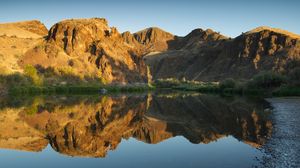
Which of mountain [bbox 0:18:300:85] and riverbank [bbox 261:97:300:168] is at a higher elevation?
mountain [bbox 0:18:300:85]

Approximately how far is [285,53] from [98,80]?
240 feet

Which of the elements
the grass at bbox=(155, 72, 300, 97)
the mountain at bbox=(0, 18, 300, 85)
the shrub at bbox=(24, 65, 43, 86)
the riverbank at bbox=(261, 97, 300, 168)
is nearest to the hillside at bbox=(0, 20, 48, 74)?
the mountain at bbox=(0, 18, 300, 85)

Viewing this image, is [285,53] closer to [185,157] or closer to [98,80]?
[98,80]

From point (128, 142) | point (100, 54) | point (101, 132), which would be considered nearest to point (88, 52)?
point (100, 54)

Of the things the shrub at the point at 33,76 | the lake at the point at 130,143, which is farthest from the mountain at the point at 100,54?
the lake at the point at 130,143

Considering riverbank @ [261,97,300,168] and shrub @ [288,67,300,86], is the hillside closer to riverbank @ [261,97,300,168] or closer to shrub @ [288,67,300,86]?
shrub @ [288,67,300,86]

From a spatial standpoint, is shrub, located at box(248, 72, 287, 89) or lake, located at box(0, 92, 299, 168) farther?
shrub, located at box(248, 72, 287, 89)

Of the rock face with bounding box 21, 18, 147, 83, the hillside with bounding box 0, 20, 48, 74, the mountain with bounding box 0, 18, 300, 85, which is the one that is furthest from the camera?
the rock face with bounding box 21, 18, 147, 83

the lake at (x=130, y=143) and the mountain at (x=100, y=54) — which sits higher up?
the mountain at (x=100, y=54)

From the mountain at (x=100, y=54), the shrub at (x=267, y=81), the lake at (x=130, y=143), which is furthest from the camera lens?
the mountain at (x=100, y=54)

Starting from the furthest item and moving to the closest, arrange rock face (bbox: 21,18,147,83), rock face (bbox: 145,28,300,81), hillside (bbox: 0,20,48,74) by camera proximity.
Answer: rock face (bbox: 145,28,300,81)
rock face (bbox: 21,18,147,83)
hillside (bbox: 0,20,48,74)

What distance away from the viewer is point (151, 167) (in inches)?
557

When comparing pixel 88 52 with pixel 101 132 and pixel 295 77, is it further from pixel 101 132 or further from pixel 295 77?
pixel 101 132

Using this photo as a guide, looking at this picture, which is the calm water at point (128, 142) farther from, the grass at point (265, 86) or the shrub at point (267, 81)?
the shrub at point (267, 81)
